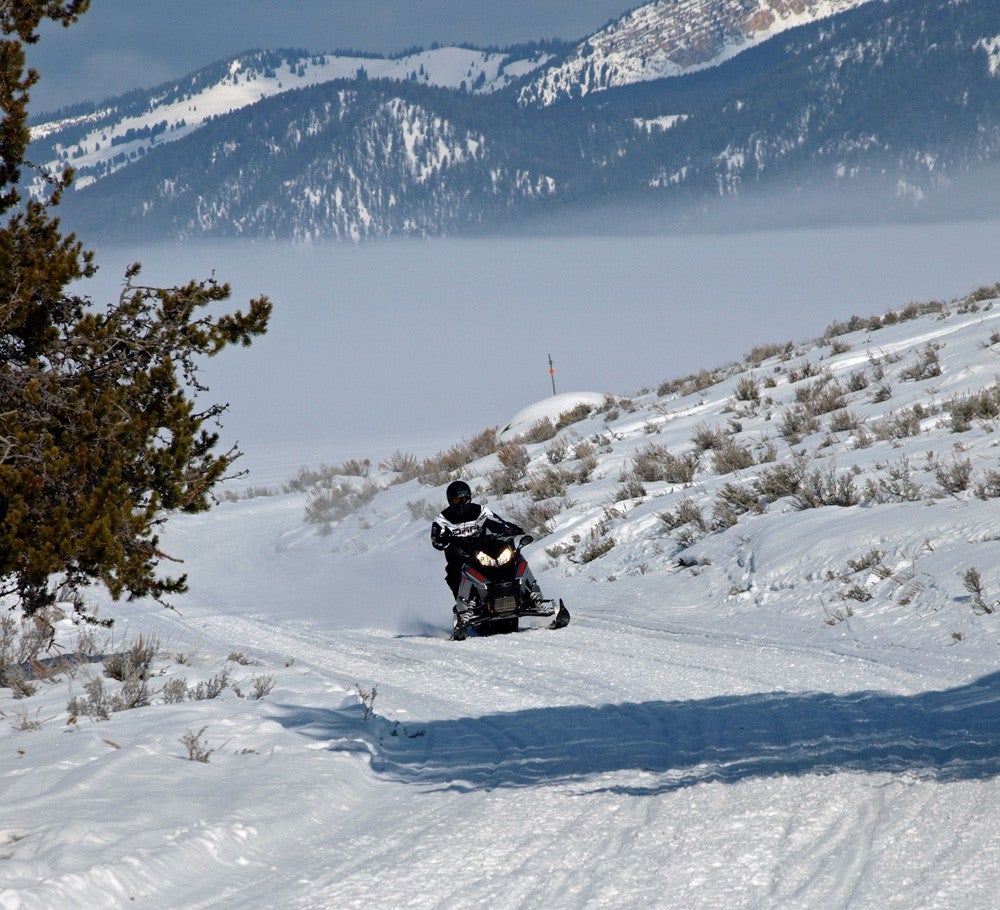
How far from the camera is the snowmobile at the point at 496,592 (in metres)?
12.0

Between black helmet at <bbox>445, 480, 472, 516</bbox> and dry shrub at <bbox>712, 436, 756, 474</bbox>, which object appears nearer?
black helmet at <bbox>445, 480, 472, 516</bbox>

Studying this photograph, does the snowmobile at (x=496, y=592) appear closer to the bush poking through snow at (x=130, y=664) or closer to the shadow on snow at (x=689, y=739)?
the bush poking through snow at (x=130, y=664)

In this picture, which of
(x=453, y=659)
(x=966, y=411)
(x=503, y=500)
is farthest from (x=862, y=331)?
(x=453, y=659)

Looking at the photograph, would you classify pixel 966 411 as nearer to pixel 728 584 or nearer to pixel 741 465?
pixel 741 465

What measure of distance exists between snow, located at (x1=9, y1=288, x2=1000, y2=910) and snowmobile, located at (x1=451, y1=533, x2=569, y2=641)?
35 cm

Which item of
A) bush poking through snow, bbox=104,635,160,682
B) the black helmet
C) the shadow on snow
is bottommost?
the shadow on snow

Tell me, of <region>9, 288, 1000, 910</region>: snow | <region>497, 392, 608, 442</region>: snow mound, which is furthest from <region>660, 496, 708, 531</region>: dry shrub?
<region>497, 392, 608, 442</region>: snow mound

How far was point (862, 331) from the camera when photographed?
29688 millimetres

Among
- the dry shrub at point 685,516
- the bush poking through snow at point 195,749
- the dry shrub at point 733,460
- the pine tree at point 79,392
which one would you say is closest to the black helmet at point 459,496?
the dry shrub at point 685,516

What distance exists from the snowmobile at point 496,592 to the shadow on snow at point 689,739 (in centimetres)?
403

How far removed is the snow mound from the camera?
3378 centimetres

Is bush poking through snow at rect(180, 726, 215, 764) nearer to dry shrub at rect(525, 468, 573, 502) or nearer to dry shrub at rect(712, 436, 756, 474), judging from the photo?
dry shrub at rect(712, 436, 756, 474)

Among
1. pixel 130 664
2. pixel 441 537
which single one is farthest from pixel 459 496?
pixel 130 664

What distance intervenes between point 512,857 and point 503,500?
657 inches
